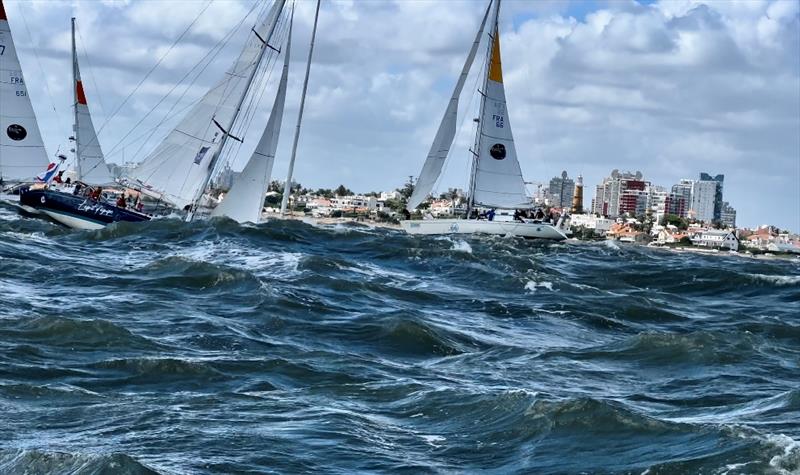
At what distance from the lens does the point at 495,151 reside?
74.4 meters

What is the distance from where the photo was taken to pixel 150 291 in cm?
3397

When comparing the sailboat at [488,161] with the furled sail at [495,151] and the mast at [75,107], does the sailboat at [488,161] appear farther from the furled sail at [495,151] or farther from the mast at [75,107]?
the mast at [75,107]

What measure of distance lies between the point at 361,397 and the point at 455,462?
4148 millimetres

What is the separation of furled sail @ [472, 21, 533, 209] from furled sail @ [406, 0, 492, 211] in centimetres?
143

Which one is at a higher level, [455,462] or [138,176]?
[138,176]

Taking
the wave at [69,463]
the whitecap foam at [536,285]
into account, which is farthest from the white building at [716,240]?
the wave at [69,463]

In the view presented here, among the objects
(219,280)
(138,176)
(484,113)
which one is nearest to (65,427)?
(219,280)

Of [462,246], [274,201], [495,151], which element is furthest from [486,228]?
[274,201]

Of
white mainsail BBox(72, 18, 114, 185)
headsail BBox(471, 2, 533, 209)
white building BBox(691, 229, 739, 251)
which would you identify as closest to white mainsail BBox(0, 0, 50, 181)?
white mainsail BBox(72, 18, 114, 185)

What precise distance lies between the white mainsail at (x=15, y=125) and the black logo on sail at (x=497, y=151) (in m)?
24.0

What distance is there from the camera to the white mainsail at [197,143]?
55.1 m

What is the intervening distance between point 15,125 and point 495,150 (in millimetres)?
25613

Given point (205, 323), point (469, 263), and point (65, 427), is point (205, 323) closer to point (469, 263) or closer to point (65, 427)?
point (65, 427)

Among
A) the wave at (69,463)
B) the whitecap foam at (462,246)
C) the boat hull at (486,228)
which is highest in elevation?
the boat hull at (486,228)
